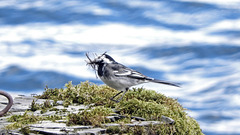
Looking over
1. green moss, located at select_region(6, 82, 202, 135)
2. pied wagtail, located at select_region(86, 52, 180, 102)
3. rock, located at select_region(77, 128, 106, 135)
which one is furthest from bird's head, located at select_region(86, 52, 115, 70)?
rock, located at select_region(77, 128, 106, 135)

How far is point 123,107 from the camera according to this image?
8305mm

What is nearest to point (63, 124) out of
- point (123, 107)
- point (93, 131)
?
point (93, 131)

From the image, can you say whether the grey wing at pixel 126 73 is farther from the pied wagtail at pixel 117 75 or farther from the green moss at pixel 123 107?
the green moss at pixel 123 107

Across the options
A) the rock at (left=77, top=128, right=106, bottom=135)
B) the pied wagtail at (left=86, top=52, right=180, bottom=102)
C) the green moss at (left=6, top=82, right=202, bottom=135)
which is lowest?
the rock at (left=77, top=128, right=106, bottom=135)

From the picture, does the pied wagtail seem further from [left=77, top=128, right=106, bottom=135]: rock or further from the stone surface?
[left=77, top=128, right=106, bottom=135]: rock

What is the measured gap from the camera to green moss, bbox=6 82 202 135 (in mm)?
7633

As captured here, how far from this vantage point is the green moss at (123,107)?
763 centimetres

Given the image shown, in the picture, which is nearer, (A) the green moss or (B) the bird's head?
(A) the green moss

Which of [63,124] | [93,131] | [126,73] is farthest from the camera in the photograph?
[126,73]

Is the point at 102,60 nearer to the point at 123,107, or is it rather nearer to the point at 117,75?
the point at 117,75

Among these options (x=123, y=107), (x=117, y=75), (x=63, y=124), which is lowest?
(x=63, y=124)

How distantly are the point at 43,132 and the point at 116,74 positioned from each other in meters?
2.12

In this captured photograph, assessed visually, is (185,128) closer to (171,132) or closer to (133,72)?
(171,132)

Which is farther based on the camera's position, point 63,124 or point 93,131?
point 63,124
